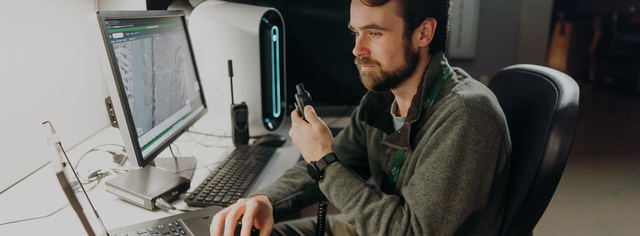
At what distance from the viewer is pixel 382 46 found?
Answer: 96 centimetres

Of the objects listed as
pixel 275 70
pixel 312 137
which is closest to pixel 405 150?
pixel 312 137

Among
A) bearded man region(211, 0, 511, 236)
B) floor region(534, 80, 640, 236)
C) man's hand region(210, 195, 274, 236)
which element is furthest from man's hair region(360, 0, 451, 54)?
floor region(534, 80, 640, 236)

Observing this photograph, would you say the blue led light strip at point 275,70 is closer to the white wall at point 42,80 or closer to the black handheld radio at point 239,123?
the black handheld radio at point 239,123

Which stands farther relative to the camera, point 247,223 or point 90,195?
point 90,195

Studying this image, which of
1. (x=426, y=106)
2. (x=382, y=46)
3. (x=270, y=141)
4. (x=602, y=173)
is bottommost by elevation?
(x=602, y=173)

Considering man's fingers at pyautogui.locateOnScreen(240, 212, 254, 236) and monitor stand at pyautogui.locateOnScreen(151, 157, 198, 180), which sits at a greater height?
man's fingers at pyautogui.locateOnScreen(240, 212, 254, 236)

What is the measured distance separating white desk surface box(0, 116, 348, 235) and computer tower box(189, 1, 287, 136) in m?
0.21

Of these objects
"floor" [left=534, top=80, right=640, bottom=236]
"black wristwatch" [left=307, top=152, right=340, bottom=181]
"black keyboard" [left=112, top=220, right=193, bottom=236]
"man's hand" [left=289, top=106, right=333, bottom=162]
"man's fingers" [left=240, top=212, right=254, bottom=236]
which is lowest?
"floor" [left=534, top=80, right=640, bottom=236]

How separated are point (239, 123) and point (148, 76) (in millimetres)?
468

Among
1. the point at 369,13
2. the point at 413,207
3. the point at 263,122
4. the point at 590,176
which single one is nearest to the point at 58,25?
the point at 263,122

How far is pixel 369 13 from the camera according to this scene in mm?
935

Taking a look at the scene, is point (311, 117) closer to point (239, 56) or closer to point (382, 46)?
point (382, 46)

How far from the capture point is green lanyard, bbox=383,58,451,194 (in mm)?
875

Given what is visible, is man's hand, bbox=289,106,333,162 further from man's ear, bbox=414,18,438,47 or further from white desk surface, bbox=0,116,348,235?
man's ear, bbox=414,18,438,47
